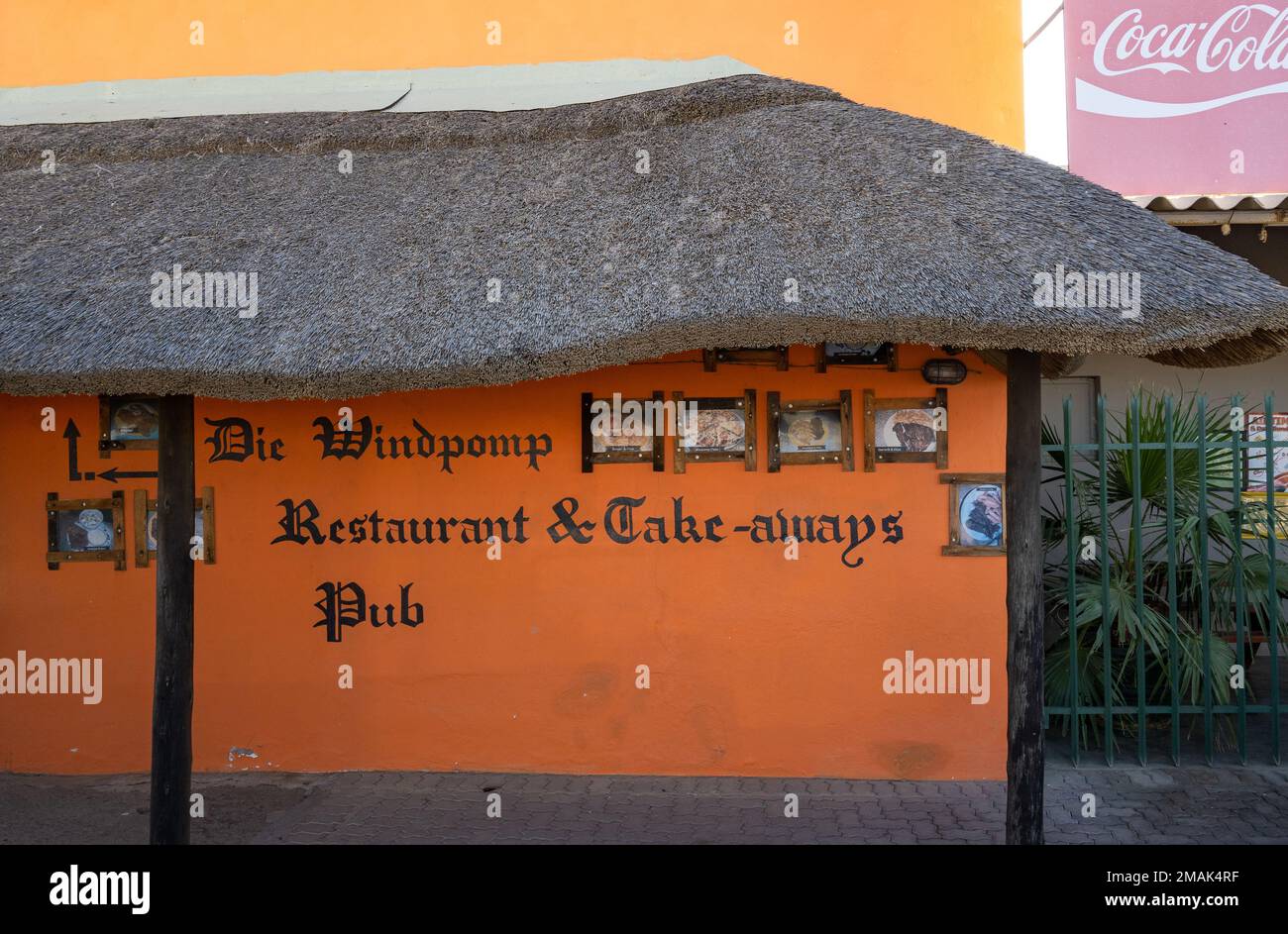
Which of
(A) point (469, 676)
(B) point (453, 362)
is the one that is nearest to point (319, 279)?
(B) point (453, 362)

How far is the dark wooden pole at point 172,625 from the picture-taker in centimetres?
439

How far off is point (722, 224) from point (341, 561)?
10.4ft

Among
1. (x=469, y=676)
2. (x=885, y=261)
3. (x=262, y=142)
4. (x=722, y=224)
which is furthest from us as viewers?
(x=469, y=676)

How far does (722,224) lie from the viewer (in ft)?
14.4

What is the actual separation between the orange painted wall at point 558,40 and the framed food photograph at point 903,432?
6.12ft

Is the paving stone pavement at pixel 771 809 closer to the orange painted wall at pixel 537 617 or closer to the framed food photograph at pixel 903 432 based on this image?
the orange painted wall at pixel 537 617

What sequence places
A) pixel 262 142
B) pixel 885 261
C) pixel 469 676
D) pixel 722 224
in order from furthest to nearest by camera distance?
1. pixel 469 676
2. pixel 262 142
3. pixel 722 224
4. pixel 885 261

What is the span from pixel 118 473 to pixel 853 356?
4.55 m

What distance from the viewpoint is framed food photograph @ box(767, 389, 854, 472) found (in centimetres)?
572

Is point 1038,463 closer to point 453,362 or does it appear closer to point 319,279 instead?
point 453,362

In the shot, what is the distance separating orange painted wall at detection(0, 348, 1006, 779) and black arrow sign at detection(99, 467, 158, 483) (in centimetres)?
4
